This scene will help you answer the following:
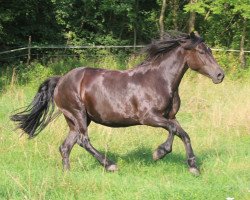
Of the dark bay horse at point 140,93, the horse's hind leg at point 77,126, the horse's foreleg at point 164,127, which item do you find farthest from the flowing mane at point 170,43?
the horse's hind leg at point 77,126

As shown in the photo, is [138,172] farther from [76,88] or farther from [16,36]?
[16,36]

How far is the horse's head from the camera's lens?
281 inches

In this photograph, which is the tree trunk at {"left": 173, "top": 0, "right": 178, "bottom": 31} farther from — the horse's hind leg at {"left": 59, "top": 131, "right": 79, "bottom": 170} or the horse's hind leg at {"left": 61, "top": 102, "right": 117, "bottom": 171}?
the horse's hind leg at {"left": 59, "top": 131, "right": 79, "bottom": 170}

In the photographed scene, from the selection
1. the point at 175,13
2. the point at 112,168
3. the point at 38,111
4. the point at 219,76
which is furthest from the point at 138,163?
the point at 175,13

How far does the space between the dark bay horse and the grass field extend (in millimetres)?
368

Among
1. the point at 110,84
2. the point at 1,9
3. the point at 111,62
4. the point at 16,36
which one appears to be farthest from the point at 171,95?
the point at 16,36

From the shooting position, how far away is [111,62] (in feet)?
59.8

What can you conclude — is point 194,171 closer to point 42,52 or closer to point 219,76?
point 219,76

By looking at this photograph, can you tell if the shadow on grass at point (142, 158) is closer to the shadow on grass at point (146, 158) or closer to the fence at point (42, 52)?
the shadow on grass at point (146, 158)

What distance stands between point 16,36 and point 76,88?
47.1ft

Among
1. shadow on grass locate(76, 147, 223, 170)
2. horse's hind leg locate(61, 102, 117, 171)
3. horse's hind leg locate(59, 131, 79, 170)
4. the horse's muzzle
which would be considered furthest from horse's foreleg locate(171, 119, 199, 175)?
horse's hind leg locate(59, 131, 79, 170)

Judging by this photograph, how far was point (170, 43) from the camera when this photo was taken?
7414mm

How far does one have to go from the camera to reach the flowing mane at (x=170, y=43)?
7.24 m

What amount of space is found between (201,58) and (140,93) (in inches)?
40.1
